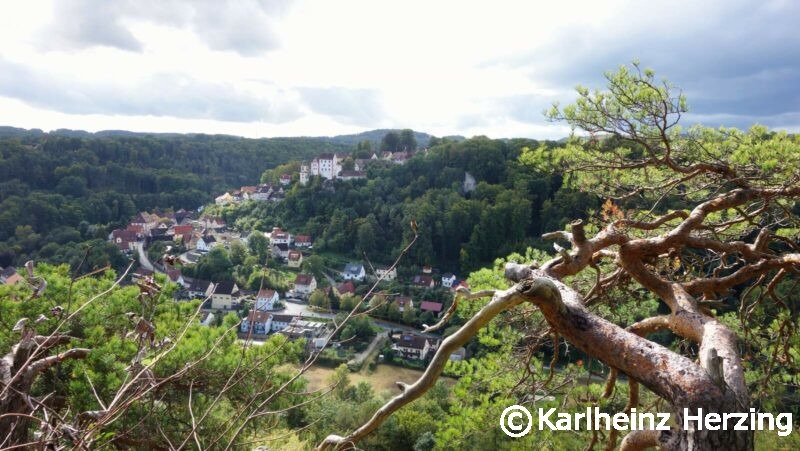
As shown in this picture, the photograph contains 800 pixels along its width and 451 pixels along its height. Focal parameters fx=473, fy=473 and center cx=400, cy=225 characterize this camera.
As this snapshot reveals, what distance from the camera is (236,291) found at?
101 feet

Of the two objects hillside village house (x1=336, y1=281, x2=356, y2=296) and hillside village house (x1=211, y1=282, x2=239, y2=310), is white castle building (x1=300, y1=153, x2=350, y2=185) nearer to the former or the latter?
hillside village house (x1=336, y1=281, x2=356, y2=296)

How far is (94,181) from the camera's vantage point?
52.8m

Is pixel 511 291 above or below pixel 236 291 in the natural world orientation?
above

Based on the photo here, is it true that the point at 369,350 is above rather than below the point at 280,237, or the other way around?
below

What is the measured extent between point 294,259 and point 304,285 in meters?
5.91

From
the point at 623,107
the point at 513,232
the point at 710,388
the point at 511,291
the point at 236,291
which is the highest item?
the point at 623,107

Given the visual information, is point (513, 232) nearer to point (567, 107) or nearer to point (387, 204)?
point (387, 204)

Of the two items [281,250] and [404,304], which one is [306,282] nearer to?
[281,250]

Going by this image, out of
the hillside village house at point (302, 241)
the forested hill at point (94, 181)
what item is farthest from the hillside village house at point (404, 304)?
the forested hill at point (94, 181)

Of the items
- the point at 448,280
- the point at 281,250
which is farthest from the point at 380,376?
the point at 281,250

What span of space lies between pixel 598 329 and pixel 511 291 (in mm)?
374

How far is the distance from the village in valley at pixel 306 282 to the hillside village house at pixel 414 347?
53 millimetres

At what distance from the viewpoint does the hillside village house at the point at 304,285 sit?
113ft

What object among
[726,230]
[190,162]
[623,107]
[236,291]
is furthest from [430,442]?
[190,162]
